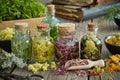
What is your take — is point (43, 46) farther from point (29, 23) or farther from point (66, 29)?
point (29, 23)

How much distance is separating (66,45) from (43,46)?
96 millimetres

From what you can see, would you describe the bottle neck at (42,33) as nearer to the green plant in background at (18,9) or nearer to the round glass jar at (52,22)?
the round glass jar at (52,22)

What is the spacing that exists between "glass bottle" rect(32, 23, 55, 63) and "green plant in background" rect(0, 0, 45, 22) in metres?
0.44

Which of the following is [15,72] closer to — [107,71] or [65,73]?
[65,73]

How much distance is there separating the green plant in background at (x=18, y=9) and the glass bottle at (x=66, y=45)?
468 millimetres

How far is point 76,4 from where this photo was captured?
2.65m

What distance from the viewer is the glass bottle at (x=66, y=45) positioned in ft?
4.81

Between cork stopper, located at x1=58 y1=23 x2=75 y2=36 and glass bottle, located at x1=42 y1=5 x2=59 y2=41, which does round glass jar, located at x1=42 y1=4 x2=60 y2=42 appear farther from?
cork stopper, located at x1=58 y1=23 x2=75 y2=36

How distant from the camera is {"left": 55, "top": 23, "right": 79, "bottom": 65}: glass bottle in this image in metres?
1.46

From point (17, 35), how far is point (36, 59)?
13 centimetres

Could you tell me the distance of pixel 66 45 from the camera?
147cm

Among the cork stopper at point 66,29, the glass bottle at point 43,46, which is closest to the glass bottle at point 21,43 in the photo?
the glass bottle at point 43,46

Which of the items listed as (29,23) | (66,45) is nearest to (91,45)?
(66,45)

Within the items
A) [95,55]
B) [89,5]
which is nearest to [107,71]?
[95,55]
